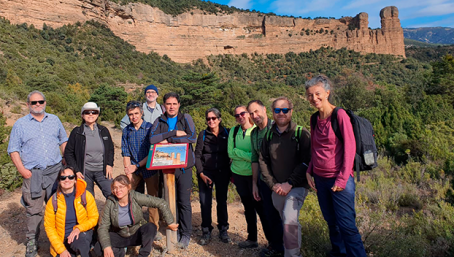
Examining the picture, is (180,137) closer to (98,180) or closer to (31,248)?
(98,180)

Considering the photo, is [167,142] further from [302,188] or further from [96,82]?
[96,82]

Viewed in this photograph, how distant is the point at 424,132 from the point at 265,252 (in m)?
5.98

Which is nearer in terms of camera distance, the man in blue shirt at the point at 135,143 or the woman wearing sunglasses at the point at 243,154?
the woman wearing sunglasses at the point at 243,154

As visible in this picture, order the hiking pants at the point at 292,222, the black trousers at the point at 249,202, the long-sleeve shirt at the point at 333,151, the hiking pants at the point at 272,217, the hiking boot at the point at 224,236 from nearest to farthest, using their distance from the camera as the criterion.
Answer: the long-sleeve shirt at the point at 333,151, the hiking pants at the point at 292,222, the hiking pants at the point at 272,217, the black trousers at the point at 249,202, the hiking boot at the point at 224,236

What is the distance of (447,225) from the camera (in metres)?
2.93

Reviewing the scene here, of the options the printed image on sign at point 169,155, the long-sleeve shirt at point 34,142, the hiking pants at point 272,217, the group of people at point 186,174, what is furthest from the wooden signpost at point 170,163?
the long-sleeve shirt at point 34,142

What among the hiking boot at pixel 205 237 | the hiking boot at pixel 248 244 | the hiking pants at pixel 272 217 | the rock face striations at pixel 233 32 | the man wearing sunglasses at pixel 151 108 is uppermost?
the rock face striations at pixel 233 32

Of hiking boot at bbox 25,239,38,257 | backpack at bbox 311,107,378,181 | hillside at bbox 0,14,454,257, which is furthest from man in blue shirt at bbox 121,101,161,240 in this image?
backpack at bbox 311,107,378,181

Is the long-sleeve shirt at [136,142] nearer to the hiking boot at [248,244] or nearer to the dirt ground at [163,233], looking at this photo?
the dirt ground at [163,233]

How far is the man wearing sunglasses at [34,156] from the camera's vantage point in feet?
9.64

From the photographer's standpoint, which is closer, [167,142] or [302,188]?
[302,188]

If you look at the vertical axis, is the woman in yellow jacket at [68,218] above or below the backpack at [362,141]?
below

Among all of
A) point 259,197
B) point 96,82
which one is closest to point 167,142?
point 259,197

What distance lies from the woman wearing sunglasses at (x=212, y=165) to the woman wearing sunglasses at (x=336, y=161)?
1.30m
